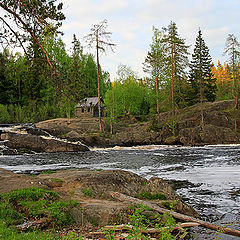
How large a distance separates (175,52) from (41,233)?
3225 cm

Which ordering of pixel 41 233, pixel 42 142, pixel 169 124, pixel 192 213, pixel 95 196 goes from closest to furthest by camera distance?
pixel 41 233, pixel 192 213, pixel 95 196, pixel 42 142, pixel 169 124

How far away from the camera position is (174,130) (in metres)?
29.9

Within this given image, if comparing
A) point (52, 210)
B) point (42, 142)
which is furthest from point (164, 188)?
point (42, 142)

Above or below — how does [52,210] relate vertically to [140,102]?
below

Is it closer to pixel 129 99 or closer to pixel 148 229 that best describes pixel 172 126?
pixel 129 99

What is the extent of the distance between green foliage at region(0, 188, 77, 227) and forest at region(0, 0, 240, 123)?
3286 mm

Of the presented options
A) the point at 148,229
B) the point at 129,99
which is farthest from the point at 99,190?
the point at 129,99

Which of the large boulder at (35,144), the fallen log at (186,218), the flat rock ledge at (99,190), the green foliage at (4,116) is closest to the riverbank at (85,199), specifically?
the flat rock ledge at (99,190)

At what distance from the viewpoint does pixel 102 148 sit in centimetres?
2522

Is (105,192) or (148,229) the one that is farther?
(105,192)

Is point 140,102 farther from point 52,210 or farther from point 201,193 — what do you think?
point 52,210

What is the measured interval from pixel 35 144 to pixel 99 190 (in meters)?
16.4

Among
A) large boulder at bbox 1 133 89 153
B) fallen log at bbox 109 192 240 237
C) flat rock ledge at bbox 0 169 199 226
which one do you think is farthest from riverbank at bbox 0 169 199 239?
large boulder at bbox 1 133 89 153

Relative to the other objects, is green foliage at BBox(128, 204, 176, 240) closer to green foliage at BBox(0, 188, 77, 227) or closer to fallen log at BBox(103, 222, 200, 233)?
fallen log at BBox(103, 222, 200, 233)
